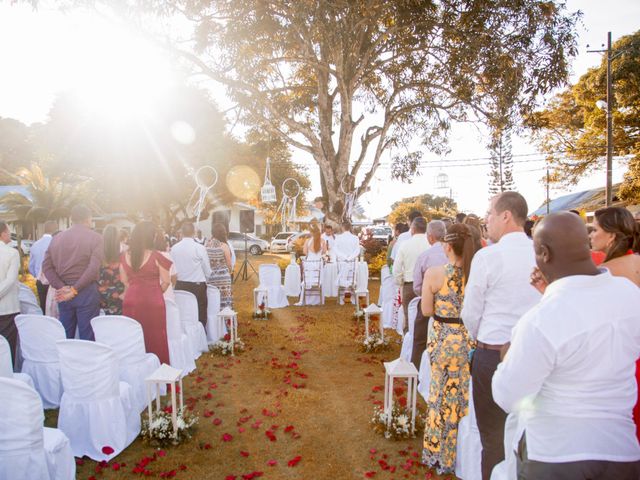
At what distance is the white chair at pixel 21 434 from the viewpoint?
298cm

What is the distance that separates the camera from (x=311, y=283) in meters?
12.2

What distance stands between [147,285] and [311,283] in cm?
677

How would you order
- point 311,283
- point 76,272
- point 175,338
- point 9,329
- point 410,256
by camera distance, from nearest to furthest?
point 9,329 < point 76,272 < point 175,338 < point 410,256 < point 311,283

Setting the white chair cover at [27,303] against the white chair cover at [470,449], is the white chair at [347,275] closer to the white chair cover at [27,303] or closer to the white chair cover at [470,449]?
the white chair cover at [27,303]

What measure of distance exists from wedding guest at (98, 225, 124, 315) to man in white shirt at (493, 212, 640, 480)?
214 inches

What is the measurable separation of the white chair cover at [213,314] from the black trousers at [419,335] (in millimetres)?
3745

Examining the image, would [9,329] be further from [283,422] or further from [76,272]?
[283,422]

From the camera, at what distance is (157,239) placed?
274 inches

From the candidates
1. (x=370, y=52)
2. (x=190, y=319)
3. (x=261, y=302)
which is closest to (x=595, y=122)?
(x=370, y=52)

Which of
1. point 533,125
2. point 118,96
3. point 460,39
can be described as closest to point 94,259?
point 460,39

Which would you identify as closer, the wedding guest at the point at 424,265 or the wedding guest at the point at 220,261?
the wedding guest at the point at 424,265

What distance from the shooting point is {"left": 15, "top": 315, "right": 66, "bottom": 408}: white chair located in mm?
5203

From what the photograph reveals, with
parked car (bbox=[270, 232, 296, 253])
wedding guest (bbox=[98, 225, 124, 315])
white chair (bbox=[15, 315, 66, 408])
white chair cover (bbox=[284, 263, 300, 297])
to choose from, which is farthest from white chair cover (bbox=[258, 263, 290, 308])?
parked car (bbox=[270, 232, 296, 253])

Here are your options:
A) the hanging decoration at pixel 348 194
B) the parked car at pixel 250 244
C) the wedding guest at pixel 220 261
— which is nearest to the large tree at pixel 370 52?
the hanging decoration at pixel 348 194
